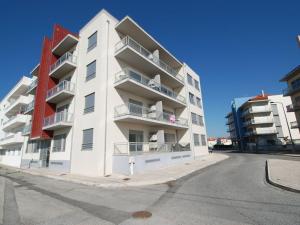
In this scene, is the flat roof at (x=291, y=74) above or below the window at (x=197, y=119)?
above

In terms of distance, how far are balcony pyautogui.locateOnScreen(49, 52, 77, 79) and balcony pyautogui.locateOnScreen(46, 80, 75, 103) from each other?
73.2 inches

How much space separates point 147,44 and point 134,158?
15.1 meters

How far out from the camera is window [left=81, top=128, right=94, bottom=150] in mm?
15475

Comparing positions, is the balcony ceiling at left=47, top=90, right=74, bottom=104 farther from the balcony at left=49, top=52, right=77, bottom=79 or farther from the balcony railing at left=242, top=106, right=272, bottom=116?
the balcony railing at left=242, top=106, right=272, bottom=116

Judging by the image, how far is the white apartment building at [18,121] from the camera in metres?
26.4

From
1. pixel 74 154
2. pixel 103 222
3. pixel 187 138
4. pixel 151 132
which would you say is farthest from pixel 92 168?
pixel 187 138

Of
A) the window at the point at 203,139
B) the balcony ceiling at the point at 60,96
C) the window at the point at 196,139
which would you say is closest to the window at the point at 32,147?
the balcony ceiling at the point at 60,96

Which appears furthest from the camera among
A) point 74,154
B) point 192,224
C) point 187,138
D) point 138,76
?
point 187,138

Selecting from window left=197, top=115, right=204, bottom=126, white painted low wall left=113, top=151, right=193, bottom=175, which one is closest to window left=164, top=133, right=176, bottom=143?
white painted low wall left=113, top=151, right=193, bottom=175

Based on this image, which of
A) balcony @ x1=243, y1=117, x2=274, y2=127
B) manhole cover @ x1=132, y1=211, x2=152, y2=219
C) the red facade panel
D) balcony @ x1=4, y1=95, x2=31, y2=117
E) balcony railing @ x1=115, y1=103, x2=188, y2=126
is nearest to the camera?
manhole cover @ x1=132, y1=211, x2=152, y2=219

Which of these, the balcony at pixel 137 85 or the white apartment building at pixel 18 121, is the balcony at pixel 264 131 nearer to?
the balcony at pixel 137 85

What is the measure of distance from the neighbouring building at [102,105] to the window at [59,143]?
109 mm

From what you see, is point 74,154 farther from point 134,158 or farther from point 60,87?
point 60,87

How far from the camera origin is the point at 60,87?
64.5 feet
